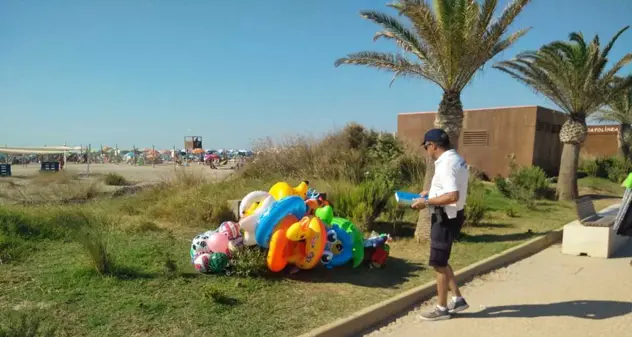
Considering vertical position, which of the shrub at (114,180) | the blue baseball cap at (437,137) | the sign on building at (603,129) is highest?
the sign on building at (603,129)

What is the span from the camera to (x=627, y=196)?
6.29 metres

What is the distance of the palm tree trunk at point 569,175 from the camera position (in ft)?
48.2

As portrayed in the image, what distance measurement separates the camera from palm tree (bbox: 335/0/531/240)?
7.66 metres

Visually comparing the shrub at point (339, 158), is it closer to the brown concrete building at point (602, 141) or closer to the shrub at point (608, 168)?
the shrub at point (608, 168)

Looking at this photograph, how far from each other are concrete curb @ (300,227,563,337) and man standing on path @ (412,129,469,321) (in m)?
0.44

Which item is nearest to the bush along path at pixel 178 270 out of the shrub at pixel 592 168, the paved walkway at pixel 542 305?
the paved walkway at pixel 542 305

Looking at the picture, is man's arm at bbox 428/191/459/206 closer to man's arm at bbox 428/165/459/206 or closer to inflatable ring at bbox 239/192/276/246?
man's arm at bbox 428/165/459/206

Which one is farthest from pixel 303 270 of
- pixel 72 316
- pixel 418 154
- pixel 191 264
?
pixel 418 154

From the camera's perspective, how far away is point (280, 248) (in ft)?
16.2

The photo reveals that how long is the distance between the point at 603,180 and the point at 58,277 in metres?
23.1

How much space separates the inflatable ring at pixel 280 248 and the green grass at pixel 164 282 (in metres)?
0.23

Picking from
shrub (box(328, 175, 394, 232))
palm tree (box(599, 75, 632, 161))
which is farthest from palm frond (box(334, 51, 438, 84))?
palm tree (box(599, 75, 632, 161))

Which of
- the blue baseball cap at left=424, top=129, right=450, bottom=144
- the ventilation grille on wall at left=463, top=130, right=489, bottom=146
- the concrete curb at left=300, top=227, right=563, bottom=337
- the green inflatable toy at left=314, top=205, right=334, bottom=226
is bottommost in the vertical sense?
the concrete curb at left=300, top=227, right=563, bottom=337

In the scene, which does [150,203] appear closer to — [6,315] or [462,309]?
[6,315]
